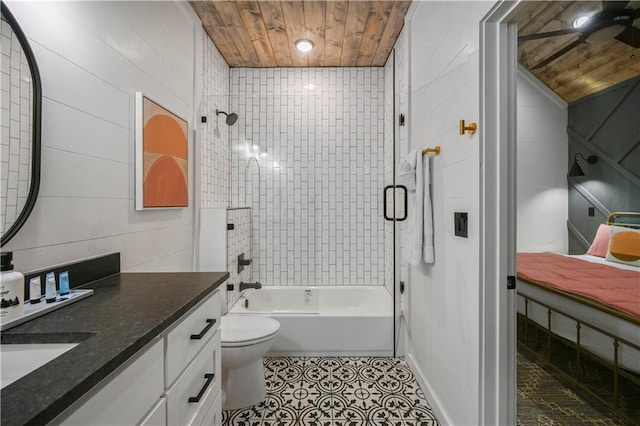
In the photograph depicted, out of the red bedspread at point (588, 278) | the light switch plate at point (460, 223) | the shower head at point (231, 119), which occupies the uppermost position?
the shower head at point (231, 119)

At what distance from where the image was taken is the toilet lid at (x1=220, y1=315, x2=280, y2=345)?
1856 mm

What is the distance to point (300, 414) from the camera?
1.81 meters

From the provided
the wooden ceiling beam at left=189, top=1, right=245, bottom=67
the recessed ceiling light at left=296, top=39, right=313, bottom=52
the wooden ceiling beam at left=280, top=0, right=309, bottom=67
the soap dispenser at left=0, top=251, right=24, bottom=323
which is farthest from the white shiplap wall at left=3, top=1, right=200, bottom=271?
the recessed ceiling light at left=296, top=39, right=313, bottom=52

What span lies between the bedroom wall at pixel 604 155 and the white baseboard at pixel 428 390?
1815 mm

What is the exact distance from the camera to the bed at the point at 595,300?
5.41ft

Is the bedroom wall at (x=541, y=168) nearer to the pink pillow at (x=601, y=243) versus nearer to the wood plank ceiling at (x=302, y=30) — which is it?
the pink pillow at (x=601, y=243)

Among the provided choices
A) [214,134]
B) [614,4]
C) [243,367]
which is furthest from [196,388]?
[614,4]

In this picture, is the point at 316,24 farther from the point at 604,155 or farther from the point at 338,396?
the point at 338,396

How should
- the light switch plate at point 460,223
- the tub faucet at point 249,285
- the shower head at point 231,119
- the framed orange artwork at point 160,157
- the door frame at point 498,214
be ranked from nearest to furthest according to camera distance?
the door frame at point 498,214 → the light switch plate at point 460,223 → the framed orange artwork at point 160,157 → the tub faucet at point 249,285 → the shower head at point 231,119

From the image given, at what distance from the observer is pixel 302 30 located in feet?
8.20

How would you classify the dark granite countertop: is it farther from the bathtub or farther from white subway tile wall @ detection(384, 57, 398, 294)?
white subway tile wall @ detection(384, 57, 398, 294)

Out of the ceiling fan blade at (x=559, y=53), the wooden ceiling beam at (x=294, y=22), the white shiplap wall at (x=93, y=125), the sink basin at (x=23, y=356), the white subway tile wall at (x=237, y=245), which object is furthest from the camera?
the white subway tile wall at (x=237, y=245)

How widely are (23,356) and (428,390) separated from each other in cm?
198

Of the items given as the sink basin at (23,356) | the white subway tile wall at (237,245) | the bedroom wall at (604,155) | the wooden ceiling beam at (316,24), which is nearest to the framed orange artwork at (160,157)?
the white subway tile wall at (237,245)
